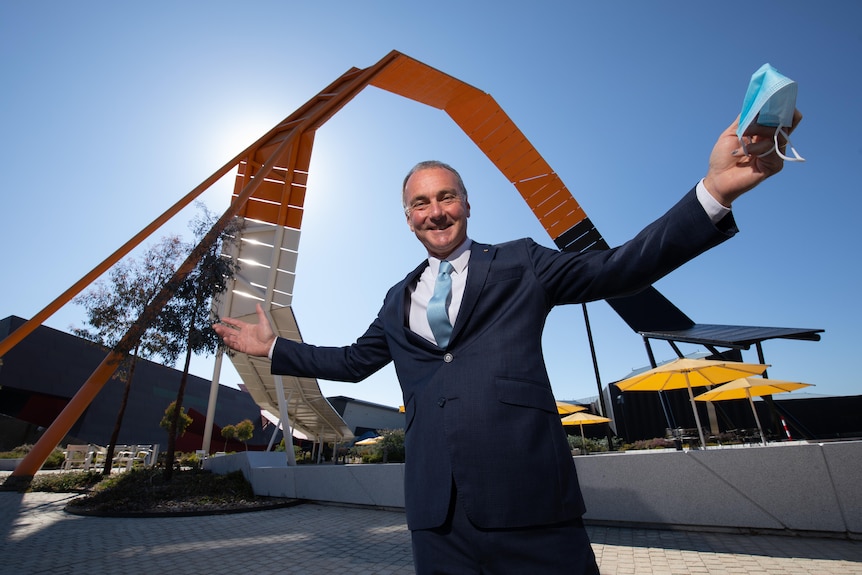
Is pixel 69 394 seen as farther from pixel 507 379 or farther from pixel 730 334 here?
pixel 730 334

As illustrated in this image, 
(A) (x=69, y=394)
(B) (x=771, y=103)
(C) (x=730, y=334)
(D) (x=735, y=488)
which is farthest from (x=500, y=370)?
(A) (x=69, y=394)

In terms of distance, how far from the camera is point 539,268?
55.9 inches

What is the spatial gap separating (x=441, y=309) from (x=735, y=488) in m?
6.49

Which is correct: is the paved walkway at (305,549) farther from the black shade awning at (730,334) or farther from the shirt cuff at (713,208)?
the black shade awning at (730,334)

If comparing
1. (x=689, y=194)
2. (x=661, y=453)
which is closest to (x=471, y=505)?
(x=689, y=194)

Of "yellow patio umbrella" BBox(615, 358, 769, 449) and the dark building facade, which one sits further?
the dark building facade

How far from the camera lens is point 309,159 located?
1391 cm

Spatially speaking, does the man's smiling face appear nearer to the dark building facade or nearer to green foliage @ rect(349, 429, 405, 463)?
green foliage @ rect(349, 429, 405, 463)

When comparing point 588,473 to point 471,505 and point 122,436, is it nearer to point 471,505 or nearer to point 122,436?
point 471,505

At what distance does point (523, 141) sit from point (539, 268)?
41.8 ft

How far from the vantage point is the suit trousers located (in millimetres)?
1063

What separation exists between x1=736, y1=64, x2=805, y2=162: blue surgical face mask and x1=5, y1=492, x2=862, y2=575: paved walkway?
4.78m

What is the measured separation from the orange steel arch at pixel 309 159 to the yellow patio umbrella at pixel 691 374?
17.3ft

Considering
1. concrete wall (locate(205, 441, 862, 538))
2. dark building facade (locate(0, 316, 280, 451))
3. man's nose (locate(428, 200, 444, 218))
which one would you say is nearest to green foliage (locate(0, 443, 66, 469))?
dark building facade (locate(0, 316, 280, 451))
